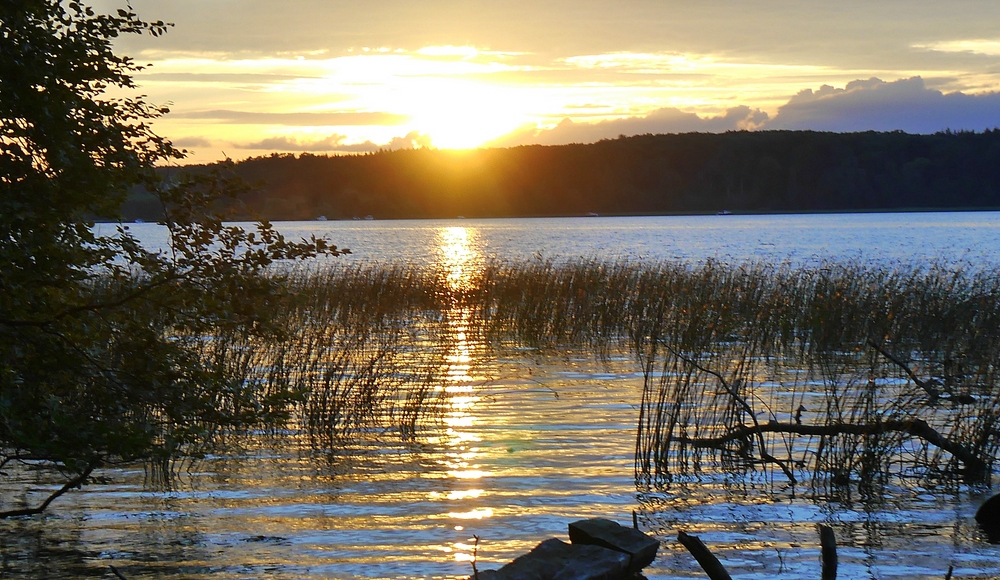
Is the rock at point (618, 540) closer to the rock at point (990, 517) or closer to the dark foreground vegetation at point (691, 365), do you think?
the dark foreground vegetation at point (691, 365)

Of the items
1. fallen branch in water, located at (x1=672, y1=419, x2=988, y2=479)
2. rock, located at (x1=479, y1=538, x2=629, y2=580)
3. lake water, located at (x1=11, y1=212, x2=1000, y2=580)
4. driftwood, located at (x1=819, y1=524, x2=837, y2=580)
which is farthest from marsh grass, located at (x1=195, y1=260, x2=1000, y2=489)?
driftwood, located at (x1=819, y1=524, x2=837, y2=580)

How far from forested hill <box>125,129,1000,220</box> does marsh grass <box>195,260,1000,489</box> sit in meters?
116

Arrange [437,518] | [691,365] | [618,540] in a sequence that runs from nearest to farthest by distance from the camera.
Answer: [618,540] → [437,518] → [691,365]

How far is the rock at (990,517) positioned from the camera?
20.5 ft

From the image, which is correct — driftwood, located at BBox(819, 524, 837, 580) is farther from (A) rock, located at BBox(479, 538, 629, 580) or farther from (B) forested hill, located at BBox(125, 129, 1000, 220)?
(B) forested hill, located at BBox(125, 129, 1000, 220)

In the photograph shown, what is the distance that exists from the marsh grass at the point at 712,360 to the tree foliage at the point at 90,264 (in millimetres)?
559

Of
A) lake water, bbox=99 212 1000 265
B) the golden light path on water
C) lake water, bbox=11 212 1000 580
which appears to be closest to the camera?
lake water, bbox=11 212 1000 580

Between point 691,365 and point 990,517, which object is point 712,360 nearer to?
point 691,365

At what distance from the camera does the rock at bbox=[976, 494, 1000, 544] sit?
623 centimetres

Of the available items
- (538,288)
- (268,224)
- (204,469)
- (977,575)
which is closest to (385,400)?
(204,469)

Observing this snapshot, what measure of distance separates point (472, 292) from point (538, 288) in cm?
349

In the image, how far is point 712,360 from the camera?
37.4ft

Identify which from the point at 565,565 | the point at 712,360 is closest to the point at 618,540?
the point at 565,565

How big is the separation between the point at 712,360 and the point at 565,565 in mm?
7019
